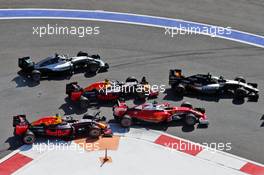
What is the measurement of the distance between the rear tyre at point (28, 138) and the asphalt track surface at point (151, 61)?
0.83 meters

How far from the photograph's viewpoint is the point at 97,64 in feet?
94.9

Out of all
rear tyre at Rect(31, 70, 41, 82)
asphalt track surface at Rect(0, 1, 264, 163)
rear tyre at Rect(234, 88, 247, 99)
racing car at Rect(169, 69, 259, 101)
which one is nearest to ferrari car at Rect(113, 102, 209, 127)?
asphalt track surface at Rect(0, 1, 264, 163)

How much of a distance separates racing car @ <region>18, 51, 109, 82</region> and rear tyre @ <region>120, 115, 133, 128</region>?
537cm

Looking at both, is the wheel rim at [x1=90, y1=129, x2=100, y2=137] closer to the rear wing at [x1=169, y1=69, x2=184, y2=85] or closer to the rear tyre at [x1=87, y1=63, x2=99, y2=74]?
the rear wing at [x1=169, y1=69, x2=184, y2=85]

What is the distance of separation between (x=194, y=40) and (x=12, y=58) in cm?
1081

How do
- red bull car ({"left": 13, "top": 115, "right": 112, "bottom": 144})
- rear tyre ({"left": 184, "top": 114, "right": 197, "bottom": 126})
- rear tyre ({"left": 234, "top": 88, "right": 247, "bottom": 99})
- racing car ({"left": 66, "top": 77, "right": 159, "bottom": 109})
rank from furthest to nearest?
rear tyre ({"left": 234, "top": 88, "right": 247, "bottom": 99})
racing car ({"left": 66, "top": 77, "right": 159, "bottom": 109})
rear tyre ({"left": 184, "top": 114, "right": 197, "bottom": 126})
red bull car ({"left": 13, "top": 115, "right": 112, "bottom": 144})

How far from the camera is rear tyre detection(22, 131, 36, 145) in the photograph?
22.8 meters

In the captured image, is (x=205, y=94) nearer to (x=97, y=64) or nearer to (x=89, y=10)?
(x=97, y=64)

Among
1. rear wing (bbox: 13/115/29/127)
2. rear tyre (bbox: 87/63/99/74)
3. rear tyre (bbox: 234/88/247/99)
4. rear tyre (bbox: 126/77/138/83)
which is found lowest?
rear wing (bbox: 13/115/29/127)

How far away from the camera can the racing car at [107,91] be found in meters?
25.9

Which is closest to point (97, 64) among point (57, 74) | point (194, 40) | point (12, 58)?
point (57, 74)

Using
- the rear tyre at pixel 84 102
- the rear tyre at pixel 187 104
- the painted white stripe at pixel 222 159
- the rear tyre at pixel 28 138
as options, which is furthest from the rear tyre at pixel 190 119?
the rear tyre at pixel 28 138

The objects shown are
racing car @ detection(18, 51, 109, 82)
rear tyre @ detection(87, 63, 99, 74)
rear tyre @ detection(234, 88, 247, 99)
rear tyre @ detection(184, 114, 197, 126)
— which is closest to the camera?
rear tyre @ detection(184, 114, 197, 126)

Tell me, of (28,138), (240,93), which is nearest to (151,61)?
(240,93)
